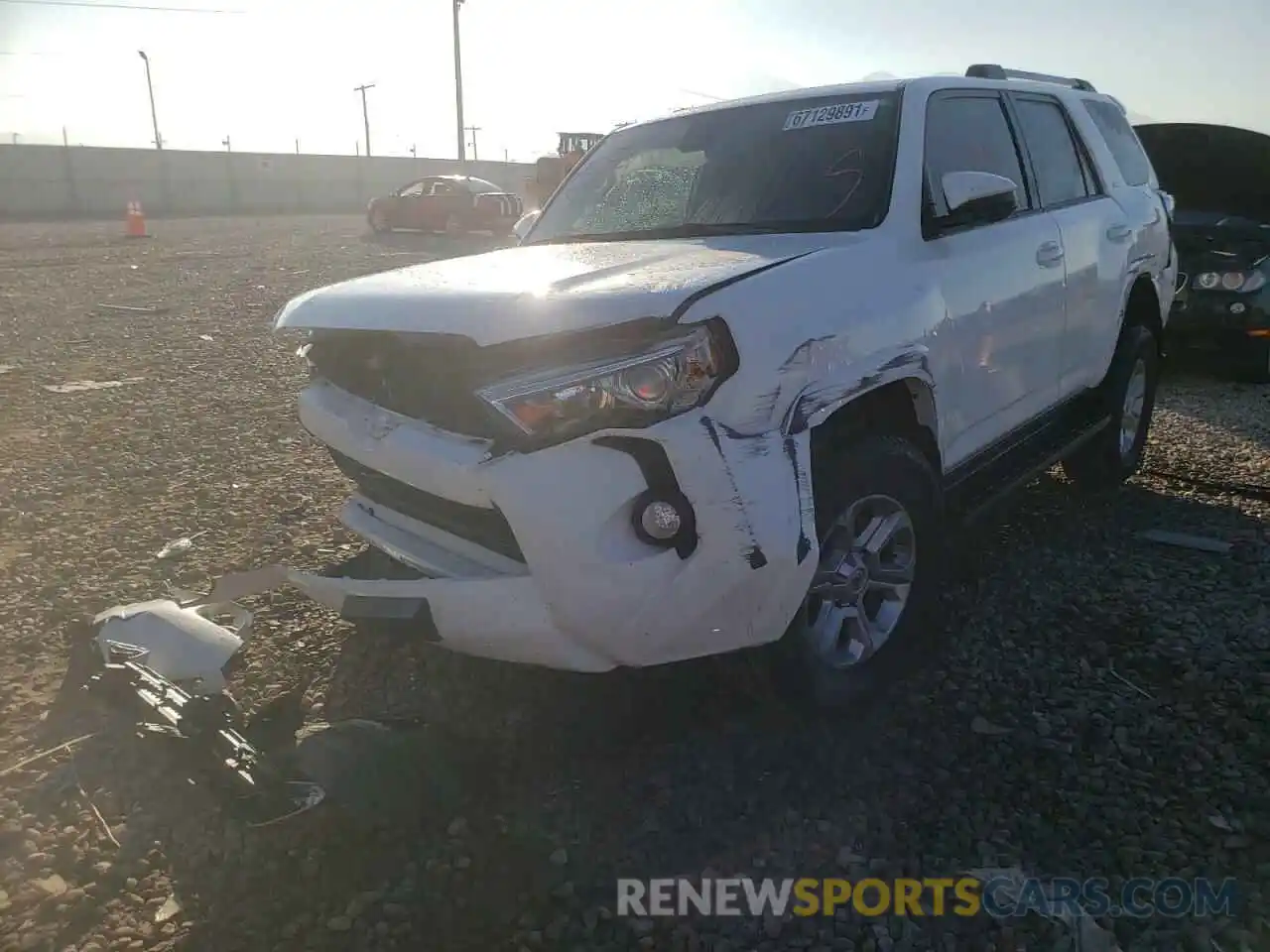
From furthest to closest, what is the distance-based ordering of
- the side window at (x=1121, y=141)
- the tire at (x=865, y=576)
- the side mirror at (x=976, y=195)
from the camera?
the side window at (x=1121, y=141) → the side mirror at (x=976, y=195) → the tire at (x=865, y=576)

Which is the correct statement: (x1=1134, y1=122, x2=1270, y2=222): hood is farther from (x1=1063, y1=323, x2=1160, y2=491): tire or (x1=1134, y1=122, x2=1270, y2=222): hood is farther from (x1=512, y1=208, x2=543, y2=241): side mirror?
(x1=512, y1=208, x2=543, y2=241): side mirror

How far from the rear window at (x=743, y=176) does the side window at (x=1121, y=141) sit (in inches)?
83.8

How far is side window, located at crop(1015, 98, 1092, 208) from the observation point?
167 inches

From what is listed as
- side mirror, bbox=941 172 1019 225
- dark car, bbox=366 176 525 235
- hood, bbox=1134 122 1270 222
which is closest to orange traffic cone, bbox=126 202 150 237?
dark car, bbox=366 176 525 235

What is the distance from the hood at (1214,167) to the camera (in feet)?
26.6

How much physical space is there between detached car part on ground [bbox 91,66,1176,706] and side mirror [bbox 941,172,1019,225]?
0.01 m

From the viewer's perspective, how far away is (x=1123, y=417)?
4.97m

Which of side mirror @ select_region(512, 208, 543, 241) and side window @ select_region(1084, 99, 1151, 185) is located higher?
side window @ select_region(1084, 99, 1151, 185)

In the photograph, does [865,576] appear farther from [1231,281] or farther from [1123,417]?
[1231,281]

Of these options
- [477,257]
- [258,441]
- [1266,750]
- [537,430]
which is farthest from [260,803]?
[258,441]

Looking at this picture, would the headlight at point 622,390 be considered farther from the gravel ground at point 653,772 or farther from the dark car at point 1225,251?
the dark car at point 1225,251

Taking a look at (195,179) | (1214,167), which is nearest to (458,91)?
(195,179)

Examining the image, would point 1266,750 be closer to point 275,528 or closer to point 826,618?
point 826,618

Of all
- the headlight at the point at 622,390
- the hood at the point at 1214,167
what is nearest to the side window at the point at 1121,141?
the hood at the point at 1214,167
